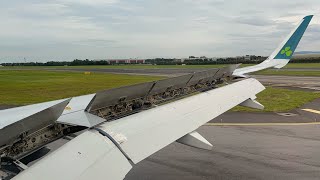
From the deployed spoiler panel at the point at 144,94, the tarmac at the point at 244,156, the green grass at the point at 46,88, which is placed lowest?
the green grass at the point at 46,88

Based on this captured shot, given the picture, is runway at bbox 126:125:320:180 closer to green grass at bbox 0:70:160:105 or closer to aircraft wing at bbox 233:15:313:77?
aircraft wing at bbox 233:15:313:77

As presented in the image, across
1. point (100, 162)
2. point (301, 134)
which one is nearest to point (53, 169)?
point (100, 162)

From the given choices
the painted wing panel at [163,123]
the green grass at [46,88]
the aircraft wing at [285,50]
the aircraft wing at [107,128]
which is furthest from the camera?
the green grass at [46,88]

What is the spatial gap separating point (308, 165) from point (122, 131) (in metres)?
5.55

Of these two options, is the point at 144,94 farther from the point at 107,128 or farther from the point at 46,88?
the point at 46,88

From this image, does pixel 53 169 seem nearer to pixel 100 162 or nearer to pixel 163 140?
pixel 100 162

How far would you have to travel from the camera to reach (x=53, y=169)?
2.92 m

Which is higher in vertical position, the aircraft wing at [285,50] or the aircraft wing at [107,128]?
the aircraft wing at [285,50]

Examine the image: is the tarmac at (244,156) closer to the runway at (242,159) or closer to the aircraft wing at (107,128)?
the runway at (242,159)

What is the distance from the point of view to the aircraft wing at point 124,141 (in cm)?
299

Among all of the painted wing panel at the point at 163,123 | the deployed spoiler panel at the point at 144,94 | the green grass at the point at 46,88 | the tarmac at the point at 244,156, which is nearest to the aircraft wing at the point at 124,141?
the painted wing panel at the point at 163,123

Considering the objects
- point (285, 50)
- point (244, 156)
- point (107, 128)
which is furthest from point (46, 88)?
point (107, 128)

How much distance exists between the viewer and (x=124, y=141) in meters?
3.82

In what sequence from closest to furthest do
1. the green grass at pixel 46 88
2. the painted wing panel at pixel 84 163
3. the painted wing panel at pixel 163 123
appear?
the painted wing panel at pixel 84 163 < the painted wing panel at pixel 163 123 < the green grass at pixel 46 88
